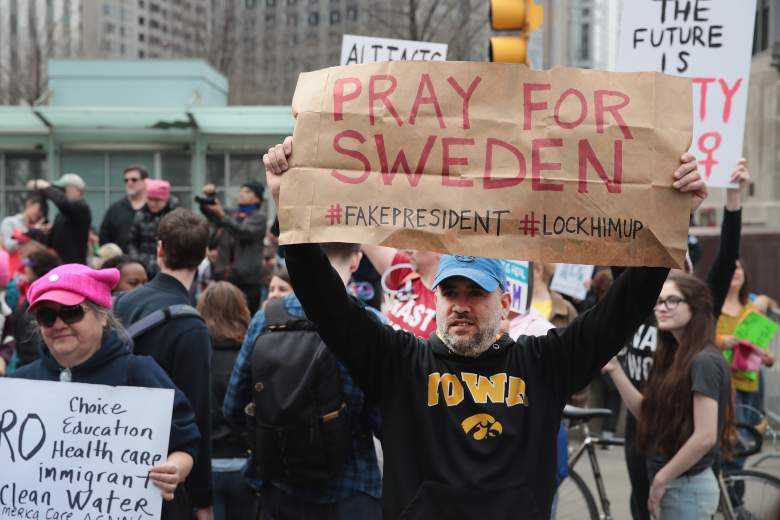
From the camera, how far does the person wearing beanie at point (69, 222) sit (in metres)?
8.86

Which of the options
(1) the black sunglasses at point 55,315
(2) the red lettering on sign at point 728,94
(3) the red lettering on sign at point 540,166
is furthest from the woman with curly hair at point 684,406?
(1) the black sunglasses at point 55,315

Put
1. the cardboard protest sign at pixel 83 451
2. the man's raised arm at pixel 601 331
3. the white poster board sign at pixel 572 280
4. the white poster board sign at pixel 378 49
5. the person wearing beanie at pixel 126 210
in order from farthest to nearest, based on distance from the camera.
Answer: the white poster board sign at pixel 572 280 → the person wearing beanie at pixel 126 210 → the white poster board sign at pixel 378 49 → the cardboard protest sign at pixel 83 451 → the man's raised arm at pixel 601 331

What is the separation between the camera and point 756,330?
7480 millimetres

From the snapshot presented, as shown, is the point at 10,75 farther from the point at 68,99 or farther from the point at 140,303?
the point at 140,303

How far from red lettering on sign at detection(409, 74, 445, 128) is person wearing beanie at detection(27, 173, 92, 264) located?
6.56m

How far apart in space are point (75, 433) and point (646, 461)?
2.95 m

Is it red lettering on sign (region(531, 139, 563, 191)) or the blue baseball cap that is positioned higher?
red lettering on sign (region(531, 139, 563, 191))

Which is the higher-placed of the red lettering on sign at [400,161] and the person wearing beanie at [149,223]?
the red lettering on sign at [400,161]

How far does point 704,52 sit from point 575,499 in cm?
293

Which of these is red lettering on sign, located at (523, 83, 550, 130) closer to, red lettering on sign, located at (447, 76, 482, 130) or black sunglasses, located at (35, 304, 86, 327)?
red lettering on sign, located at (447, 76, 482, 130)

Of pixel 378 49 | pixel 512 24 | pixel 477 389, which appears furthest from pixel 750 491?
pixel 378 49

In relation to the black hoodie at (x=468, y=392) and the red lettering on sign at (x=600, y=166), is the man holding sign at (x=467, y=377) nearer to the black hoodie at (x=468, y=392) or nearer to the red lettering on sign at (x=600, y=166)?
the black hoodie at (x=468, y=392)

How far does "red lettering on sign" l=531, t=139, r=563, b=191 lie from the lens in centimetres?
291

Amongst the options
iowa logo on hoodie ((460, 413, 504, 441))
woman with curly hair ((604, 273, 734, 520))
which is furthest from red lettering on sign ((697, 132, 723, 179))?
iowa logo on hoodie ((460, 413, 504, 441))
